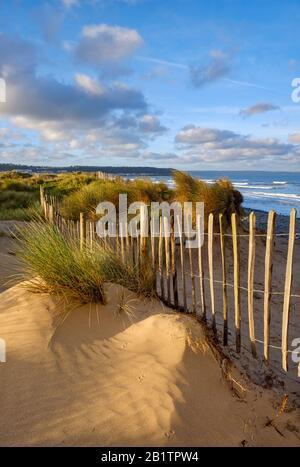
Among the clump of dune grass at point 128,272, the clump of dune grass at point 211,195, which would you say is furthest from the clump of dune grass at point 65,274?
the clump of dune grass at point 211,195

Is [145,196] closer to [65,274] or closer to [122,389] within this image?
[65,274]

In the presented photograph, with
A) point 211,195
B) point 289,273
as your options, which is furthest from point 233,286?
point 211,195

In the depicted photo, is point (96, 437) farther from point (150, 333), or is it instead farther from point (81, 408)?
point (150, 333)

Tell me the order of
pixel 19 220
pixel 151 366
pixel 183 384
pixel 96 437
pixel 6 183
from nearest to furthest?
pixel 96 437, pixel 183 384, pixel 151 366, pixel 19 220, pixel 6 183

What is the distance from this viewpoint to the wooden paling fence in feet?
13.8

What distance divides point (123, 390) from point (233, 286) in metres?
3.92

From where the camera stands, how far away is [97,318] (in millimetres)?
4984

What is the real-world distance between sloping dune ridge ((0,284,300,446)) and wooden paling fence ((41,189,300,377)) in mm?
610

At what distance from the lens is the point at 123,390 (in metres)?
3.60

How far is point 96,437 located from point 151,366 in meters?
1.06

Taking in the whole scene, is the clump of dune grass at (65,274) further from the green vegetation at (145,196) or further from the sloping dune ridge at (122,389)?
the green vegetation at (145,196)

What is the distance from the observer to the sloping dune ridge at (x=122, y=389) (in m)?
3.11

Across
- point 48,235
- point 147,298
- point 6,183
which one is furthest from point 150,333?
point 6,183
